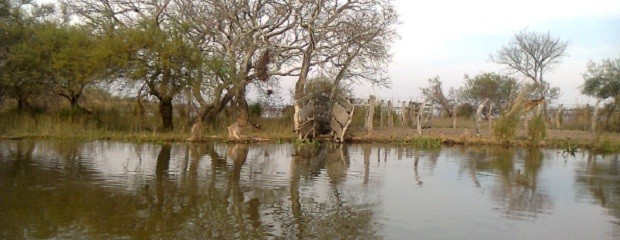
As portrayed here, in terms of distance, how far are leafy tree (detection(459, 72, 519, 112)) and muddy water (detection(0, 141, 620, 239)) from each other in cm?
3573

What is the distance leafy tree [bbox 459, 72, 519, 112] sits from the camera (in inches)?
2015

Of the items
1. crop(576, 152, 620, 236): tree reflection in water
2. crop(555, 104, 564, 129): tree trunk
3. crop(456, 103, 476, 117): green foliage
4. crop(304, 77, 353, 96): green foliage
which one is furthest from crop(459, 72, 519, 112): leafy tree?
crop(576, 152, 620, 236): tree reflection in water

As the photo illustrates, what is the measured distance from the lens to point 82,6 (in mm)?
27062

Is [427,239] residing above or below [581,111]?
below

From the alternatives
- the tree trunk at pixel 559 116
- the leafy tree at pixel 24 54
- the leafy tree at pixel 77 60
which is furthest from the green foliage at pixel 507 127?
the leafy tree at pixel 24 54

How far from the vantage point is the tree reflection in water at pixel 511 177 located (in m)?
9.02

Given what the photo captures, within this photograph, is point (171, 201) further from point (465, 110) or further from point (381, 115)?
point (465, 110)

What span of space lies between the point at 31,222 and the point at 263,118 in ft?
69.1

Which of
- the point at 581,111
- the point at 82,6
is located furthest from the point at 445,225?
the point at 581,111

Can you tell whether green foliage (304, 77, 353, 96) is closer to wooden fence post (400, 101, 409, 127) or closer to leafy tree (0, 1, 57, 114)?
wooden fence post (400, 101, 409, 127)

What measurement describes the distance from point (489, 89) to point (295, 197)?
1769 inches

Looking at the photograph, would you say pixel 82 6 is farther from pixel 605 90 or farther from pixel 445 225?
pixel 605 90

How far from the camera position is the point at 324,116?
23453 millimetres

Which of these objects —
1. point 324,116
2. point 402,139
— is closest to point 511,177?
point 402,139
